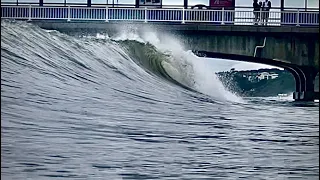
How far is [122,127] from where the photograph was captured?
213 cm

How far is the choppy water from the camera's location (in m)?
1.51

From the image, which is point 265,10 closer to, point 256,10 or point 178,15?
point 256,10

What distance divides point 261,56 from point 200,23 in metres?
0.86

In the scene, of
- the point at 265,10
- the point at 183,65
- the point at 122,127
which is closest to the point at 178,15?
the point at 265,10

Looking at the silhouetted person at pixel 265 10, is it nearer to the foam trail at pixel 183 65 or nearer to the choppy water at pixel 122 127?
the foam trail at pixel 183 65

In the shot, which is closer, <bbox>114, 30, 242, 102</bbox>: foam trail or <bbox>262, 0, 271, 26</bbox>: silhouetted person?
<bbox>114, 30, 242, 102</bbox>: foam trail

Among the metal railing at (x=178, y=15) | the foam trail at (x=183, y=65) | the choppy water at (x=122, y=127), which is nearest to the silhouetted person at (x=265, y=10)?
the metal railing at (x=178, y=15)

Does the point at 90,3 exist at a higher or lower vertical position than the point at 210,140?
higher

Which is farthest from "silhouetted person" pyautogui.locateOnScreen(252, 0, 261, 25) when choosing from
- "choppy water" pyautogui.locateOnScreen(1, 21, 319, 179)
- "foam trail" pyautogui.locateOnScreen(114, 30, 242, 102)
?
"choppy water" pyautogui.locateOnScreen(1, 21, 319, 179)

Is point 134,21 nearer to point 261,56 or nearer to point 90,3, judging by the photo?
point 90,3

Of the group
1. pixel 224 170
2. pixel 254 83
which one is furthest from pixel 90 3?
pixel 224 170

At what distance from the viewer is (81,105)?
233 cm

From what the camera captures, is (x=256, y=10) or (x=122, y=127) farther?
(x=256, y=10)

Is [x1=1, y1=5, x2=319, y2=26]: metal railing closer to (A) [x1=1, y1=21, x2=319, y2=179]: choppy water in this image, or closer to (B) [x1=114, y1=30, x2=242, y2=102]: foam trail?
(B) [x1=114, y1=30, x2=242, y2=102]: foam trail
